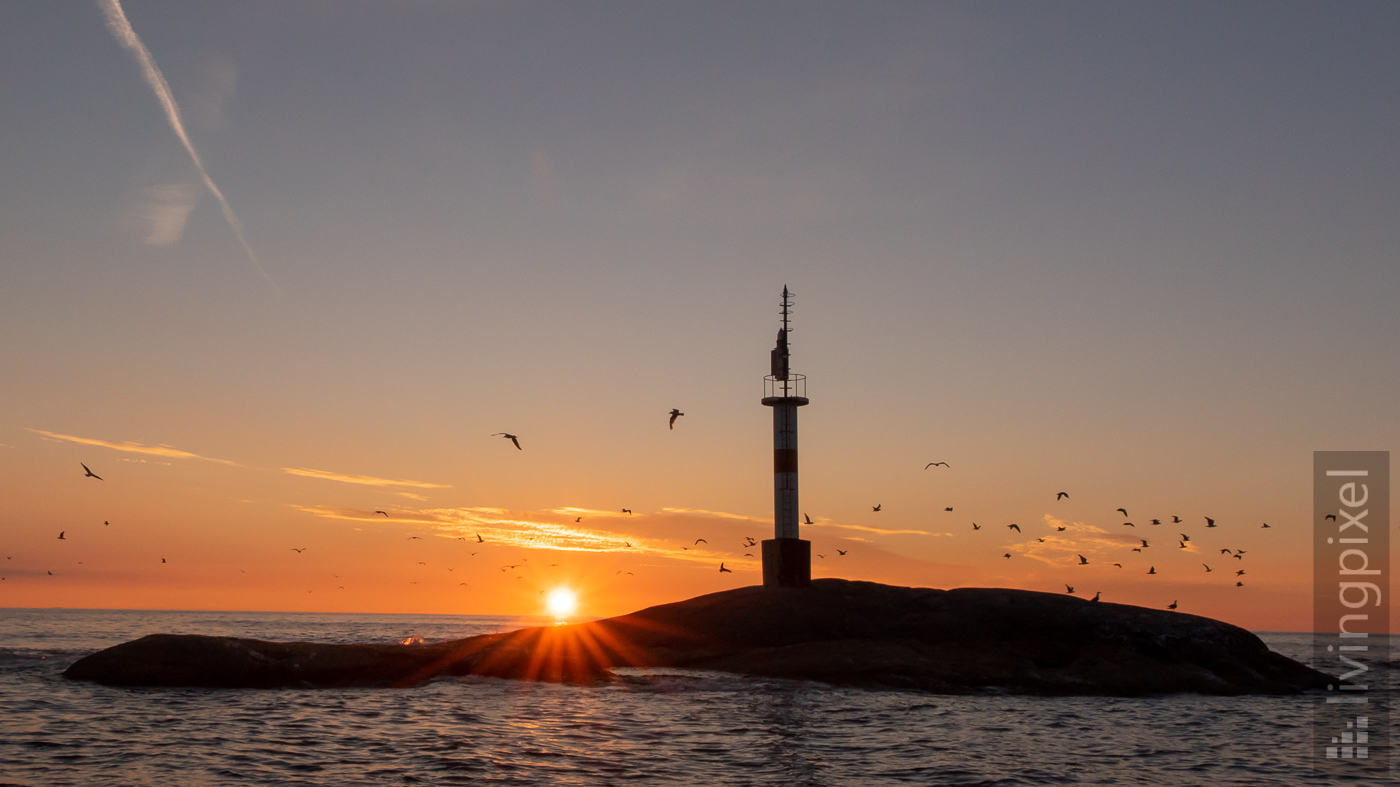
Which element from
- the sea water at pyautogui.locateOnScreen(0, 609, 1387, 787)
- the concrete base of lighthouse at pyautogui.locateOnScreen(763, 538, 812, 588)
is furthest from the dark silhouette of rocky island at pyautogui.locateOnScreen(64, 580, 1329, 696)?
the sea water at pyautogui.locateOnScreen(0, 609, 1387, 787)

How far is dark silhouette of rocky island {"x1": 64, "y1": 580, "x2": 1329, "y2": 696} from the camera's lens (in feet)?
101

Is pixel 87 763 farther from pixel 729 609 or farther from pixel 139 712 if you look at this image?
pixel 729 609

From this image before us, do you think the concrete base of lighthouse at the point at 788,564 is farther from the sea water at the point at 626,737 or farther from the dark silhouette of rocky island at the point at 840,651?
the sea water at the point at 626,737

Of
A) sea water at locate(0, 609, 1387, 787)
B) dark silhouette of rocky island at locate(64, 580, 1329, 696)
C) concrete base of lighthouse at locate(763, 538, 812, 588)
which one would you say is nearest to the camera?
sea water at locate(0, 609, 1387, 787)

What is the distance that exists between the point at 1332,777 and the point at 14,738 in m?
26.2

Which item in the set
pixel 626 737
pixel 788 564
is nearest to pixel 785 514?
pixel 788 564

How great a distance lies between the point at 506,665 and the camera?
33688 mm

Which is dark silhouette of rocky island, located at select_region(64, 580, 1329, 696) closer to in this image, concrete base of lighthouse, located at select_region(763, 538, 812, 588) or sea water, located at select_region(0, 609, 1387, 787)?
concrete base of lighthouse, located at select_region(763, 538, 812, 588)

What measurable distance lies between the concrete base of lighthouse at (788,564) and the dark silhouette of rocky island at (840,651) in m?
0.97

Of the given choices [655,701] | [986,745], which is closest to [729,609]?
[655,701]

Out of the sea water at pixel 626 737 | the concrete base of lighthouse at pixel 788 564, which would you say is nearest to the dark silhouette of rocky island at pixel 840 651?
the concrete base of lighthouse at pixel 788 564

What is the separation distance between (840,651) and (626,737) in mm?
15495

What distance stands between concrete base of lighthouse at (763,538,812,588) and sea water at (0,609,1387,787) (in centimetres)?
1033

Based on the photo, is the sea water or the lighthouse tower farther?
the lighthouse tower
